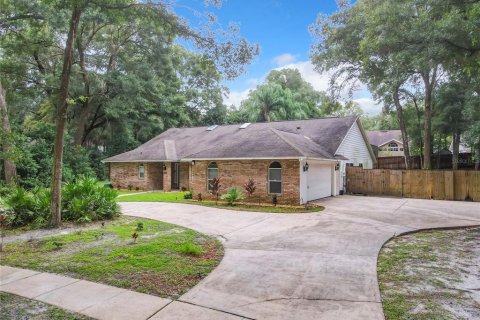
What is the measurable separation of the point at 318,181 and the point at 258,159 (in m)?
4.26

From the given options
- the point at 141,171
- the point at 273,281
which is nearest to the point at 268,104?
the point at 141,171

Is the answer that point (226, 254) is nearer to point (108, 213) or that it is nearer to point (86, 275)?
point (86, 275)

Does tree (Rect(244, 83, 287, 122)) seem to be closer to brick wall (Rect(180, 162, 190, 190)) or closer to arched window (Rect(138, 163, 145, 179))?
brick wall (Rect(180, 162, 190, 190))

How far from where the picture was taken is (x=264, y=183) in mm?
14664

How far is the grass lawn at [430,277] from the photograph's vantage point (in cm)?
410

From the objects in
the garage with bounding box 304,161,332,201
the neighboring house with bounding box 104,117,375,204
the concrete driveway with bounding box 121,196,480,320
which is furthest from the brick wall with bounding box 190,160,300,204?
the concrete driveway with bounding box 121,196,480,320

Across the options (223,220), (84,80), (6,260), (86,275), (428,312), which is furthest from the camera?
(84,80)

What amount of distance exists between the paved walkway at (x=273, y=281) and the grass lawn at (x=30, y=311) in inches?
5.3

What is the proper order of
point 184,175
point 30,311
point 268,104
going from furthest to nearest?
point 268,104
point 184,175
point 30,311

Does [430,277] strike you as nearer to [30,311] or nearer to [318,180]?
[30,311]

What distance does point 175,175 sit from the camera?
21.7 metres

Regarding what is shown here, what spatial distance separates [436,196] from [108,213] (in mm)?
16237

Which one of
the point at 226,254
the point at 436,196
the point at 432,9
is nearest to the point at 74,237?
the point at 226,254

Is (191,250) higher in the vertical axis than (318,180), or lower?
lower
